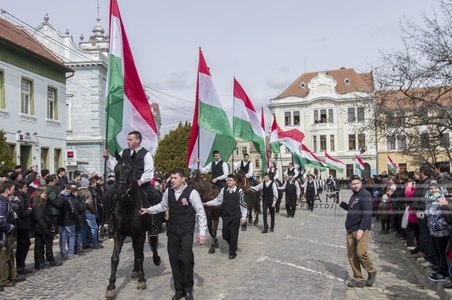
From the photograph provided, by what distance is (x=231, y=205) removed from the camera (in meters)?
12.0

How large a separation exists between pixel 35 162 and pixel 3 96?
403cm

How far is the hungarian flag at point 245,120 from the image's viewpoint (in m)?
18.4

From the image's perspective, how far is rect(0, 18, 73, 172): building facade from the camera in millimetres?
23781

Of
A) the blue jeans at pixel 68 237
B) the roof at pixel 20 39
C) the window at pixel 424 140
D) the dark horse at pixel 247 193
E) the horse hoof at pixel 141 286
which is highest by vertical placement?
the roof at pixel 20 39

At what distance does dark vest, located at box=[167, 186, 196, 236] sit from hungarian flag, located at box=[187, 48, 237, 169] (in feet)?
Answer: 19.2

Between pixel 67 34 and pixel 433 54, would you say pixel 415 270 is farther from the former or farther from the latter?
pixel 67 34

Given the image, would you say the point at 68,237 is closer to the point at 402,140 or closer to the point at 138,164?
the point at 138,164

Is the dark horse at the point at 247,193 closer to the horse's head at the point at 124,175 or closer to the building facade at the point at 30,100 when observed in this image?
the horse's head at the point at 124,175

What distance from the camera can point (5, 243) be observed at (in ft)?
28.8

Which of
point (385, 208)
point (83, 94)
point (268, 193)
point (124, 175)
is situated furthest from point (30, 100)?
point (124, 175)

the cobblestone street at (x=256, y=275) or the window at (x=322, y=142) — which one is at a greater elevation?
the window at (x=322, y=142)

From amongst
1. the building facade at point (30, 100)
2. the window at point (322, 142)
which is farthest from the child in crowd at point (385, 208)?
the window at point (322, 142)

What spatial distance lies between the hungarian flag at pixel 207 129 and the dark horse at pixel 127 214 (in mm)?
5133

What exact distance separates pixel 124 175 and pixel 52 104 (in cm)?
2225
